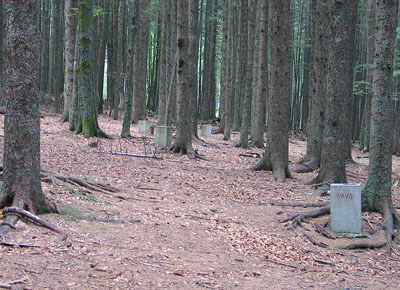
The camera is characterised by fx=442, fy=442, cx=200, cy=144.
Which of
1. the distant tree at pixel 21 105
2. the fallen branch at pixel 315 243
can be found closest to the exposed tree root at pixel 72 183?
the distant tree at pixel 21 105

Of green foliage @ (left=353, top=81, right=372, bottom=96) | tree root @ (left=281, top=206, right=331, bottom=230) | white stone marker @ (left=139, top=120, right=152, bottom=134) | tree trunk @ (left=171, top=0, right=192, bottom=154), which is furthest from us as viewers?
green foliage @ (left=353, top=81, right=372, bottom=96)

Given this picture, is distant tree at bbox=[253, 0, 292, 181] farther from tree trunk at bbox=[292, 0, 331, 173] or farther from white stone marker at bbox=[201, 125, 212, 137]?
white stone marker at bbox=[201, 125, 212, 137]

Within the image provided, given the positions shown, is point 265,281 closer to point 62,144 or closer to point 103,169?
point 103,169

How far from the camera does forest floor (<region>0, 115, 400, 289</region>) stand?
14.0 feet

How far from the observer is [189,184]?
31.9ft

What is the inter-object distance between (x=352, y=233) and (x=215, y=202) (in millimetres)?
2610

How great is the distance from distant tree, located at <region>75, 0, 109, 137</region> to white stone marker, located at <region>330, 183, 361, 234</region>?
30.3ft

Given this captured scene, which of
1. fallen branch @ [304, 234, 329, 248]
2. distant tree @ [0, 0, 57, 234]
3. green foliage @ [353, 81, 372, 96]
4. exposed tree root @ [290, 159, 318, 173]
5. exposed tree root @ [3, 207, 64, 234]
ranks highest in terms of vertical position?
green foliage @ [353, 81, 372, 96]

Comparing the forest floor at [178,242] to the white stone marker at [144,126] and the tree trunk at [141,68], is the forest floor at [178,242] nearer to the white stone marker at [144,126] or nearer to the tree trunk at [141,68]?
the white stone marker at [144,126]

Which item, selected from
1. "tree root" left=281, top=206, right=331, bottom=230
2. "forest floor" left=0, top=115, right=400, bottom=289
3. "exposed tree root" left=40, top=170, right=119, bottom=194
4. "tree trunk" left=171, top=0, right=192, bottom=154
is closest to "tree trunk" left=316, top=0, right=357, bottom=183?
"forest floor" left=0, top=115, right=400, bottom=289

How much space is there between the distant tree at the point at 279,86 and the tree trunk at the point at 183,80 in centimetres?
284

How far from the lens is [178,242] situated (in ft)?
18.7

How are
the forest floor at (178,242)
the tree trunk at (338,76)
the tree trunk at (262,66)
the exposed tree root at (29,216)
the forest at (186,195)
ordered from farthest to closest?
1. the tree trunk at (262,66)
2. the tree trunk at (338,76)
3. the exposed tree root at (29,216)
4. the forest at (186,195)
5. the forest floor at (178,242)

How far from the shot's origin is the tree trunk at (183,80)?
13203 mm
